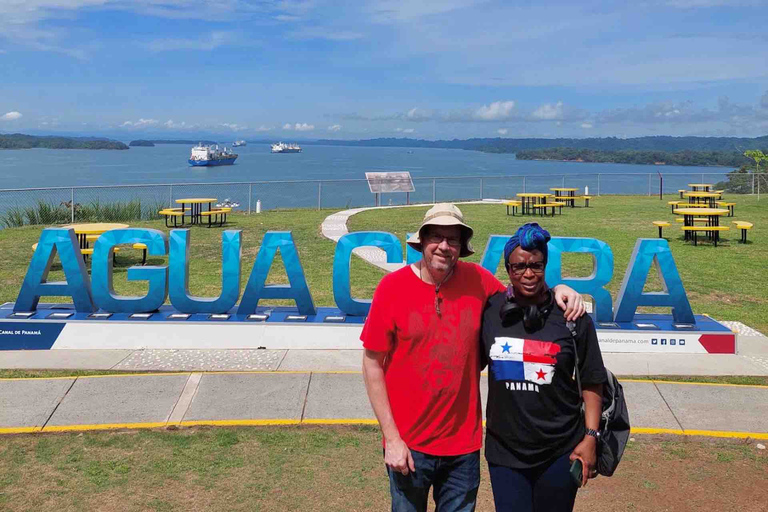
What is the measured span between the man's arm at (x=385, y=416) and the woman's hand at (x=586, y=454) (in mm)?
764

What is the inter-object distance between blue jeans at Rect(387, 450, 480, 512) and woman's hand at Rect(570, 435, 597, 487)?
0.50m

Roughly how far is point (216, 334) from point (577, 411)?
6.92 metres

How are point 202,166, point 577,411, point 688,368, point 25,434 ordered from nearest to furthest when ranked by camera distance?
point 577,411
point 25,434
point 688,368
point 202,166

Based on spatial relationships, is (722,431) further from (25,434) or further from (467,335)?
(25,434)

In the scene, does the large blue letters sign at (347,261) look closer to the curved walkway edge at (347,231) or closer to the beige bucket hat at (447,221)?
the curved walkway edge at (347,231)

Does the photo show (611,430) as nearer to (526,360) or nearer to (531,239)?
(526,360)

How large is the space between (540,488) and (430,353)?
0.80m

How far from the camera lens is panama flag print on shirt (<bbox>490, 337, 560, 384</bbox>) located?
342 centimetres

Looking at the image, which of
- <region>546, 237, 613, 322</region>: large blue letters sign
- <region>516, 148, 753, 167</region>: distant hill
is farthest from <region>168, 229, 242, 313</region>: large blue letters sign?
<region>516, 148, 753, 167</region>: distant hill

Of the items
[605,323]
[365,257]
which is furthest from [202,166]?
[605,323]

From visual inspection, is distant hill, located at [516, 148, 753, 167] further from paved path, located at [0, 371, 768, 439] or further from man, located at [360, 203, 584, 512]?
man, located at [360, 203, 584, 512]

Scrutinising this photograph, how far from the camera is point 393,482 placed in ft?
12.1

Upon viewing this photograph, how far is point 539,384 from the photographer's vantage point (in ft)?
11.3

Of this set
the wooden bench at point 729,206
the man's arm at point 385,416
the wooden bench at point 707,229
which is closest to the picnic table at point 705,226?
the wooden bench at point 707,229
